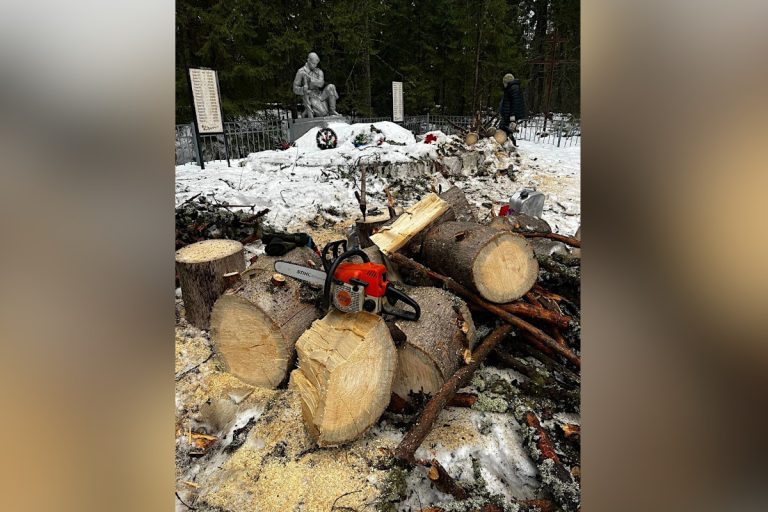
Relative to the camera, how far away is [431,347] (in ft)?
7.71

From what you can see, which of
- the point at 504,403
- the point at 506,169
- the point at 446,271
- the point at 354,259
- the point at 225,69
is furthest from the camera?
the point at 225,69

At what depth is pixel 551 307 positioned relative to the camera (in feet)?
10.1

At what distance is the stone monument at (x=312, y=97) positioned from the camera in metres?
11.0

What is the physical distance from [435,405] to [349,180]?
18.0ft

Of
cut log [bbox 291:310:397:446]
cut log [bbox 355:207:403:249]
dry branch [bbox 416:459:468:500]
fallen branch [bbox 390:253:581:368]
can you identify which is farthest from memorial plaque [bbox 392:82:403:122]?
dry branch [bbox 416:459:468:500]

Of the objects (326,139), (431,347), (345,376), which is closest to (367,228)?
(431,347)

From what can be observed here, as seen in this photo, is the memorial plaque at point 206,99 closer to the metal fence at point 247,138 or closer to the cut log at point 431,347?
the metal fence at point 247,138

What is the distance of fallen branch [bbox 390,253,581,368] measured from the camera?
2646 mm

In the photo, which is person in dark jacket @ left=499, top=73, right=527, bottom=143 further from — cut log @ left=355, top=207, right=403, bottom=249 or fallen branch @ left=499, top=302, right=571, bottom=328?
fallen branch @ left=499, top=302, right=571, bottom=328

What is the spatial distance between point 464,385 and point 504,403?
26 cm

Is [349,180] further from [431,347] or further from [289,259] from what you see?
[431,347]
